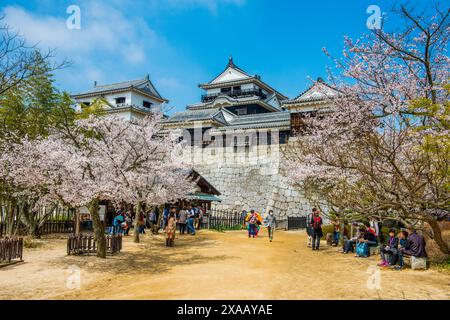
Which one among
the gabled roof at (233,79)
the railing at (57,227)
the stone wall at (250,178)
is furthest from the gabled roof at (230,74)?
the railing at (57,227)

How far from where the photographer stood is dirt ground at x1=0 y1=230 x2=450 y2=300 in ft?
25.1

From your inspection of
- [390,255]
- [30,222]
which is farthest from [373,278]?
[30,222]

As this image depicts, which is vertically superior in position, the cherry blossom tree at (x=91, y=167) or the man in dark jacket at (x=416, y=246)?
the cherry blossom tree at (x=91, y=167)

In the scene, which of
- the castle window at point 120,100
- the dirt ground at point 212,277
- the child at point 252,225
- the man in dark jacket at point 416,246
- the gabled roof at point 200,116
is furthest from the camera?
the castle window at point 120,100

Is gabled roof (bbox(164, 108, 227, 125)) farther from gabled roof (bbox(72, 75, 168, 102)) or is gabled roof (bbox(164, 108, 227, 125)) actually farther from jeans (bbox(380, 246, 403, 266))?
jeans (bbox(380, 246, 403, 266))

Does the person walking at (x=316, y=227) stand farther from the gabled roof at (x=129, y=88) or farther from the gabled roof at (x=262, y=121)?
the gabled roof at (x=129, y=88)

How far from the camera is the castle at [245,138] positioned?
30.8 m

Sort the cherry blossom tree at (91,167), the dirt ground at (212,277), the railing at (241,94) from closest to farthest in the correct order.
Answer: the dirt ground at (212,277) < the cherry blossom tree at (91,167) < the railing at (241,94)

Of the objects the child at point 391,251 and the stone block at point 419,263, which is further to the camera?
the child at point 391,251

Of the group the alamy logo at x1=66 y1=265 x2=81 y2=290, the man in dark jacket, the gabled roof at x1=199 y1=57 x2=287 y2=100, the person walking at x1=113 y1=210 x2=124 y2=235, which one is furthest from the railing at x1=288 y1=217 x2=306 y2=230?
the gabled roof at x1=199 y1=57 x2=287 y2=100

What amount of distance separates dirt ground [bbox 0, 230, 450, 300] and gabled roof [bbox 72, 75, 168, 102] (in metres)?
33.9

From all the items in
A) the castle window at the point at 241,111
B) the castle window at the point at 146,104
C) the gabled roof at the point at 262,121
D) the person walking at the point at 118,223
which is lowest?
the person walking at the point at 118,223
